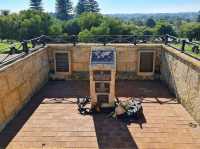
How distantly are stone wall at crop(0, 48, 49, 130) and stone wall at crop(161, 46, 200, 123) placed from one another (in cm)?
619

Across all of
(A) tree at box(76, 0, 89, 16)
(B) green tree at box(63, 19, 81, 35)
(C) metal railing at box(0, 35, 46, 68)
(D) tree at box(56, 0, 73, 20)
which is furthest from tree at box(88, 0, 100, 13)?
(C) metal railing at box(0, 35, 46, 68)

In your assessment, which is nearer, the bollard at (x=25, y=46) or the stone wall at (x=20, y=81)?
the stone wall at (x=20, y=81)

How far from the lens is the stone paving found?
656cm

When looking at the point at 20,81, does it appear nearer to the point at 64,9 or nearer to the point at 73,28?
the point at 73,28

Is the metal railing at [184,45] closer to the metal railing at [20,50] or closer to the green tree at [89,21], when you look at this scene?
the metal railing at [20,50]

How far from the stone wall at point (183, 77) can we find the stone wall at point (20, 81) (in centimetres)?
619

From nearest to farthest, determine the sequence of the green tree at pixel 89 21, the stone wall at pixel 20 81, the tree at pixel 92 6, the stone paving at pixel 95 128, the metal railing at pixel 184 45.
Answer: the stone paving at pixel 95 128
the stone wall at pixel 20 81
the metal railing at pixel 184 45
the green tree at pixel 89 21
the tree at pixel 92 6

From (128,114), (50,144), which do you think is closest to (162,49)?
(128,114)

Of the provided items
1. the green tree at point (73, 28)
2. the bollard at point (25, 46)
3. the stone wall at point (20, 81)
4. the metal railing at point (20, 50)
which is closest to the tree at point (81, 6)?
the green tree at point (73, 28)

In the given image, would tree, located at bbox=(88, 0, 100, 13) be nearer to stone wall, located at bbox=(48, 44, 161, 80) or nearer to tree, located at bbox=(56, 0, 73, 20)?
tree, located at bbox=(56, 0, 73, 20)

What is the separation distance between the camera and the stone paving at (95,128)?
6.56 m

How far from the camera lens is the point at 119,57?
39.0 ft

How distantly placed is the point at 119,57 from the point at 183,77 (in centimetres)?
392

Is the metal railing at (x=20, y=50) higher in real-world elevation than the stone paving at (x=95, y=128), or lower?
higher
